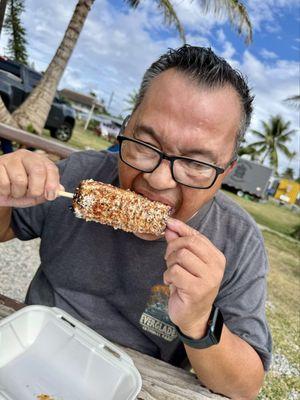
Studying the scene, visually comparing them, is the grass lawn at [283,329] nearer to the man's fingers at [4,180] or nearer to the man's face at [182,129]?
the man's face at [182,129]

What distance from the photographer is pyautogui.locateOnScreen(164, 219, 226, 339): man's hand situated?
1.28 metres

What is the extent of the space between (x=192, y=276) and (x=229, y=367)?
0.43 m

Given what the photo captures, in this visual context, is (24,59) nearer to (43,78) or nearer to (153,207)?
(43,78)

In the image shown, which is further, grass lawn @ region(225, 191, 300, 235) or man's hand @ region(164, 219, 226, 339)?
grass lawn @ region(225, 191, 300, 235)

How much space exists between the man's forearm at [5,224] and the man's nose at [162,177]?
70cm

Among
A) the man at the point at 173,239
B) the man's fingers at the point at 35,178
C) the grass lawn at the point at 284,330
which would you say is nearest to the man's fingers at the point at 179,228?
the man at the point at 173,239

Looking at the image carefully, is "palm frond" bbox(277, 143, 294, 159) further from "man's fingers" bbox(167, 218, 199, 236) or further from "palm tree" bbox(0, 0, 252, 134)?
"man's fingers" bbox(167, 218, 199, 236)

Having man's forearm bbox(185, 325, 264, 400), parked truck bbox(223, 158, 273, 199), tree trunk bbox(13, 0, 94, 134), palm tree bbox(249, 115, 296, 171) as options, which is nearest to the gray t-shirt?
man's forearm bbox(185, 325, 264, 400)

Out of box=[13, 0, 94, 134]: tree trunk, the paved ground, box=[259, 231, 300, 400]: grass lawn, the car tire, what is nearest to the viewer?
the paved ground

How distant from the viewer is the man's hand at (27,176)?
55.1 inches

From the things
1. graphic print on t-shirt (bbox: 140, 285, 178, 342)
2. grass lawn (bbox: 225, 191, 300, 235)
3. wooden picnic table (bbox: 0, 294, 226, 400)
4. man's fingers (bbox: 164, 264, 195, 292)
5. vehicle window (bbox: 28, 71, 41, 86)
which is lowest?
grass lawn (bbox: 225, 191, 300, 235)

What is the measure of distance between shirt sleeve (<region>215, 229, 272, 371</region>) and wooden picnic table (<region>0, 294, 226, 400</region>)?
0.27m

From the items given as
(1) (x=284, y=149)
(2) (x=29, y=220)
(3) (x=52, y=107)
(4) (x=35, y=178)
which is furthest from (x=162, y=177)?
(1) (x=284, y=149)

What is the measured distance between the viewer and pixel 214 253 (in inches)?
51.6
